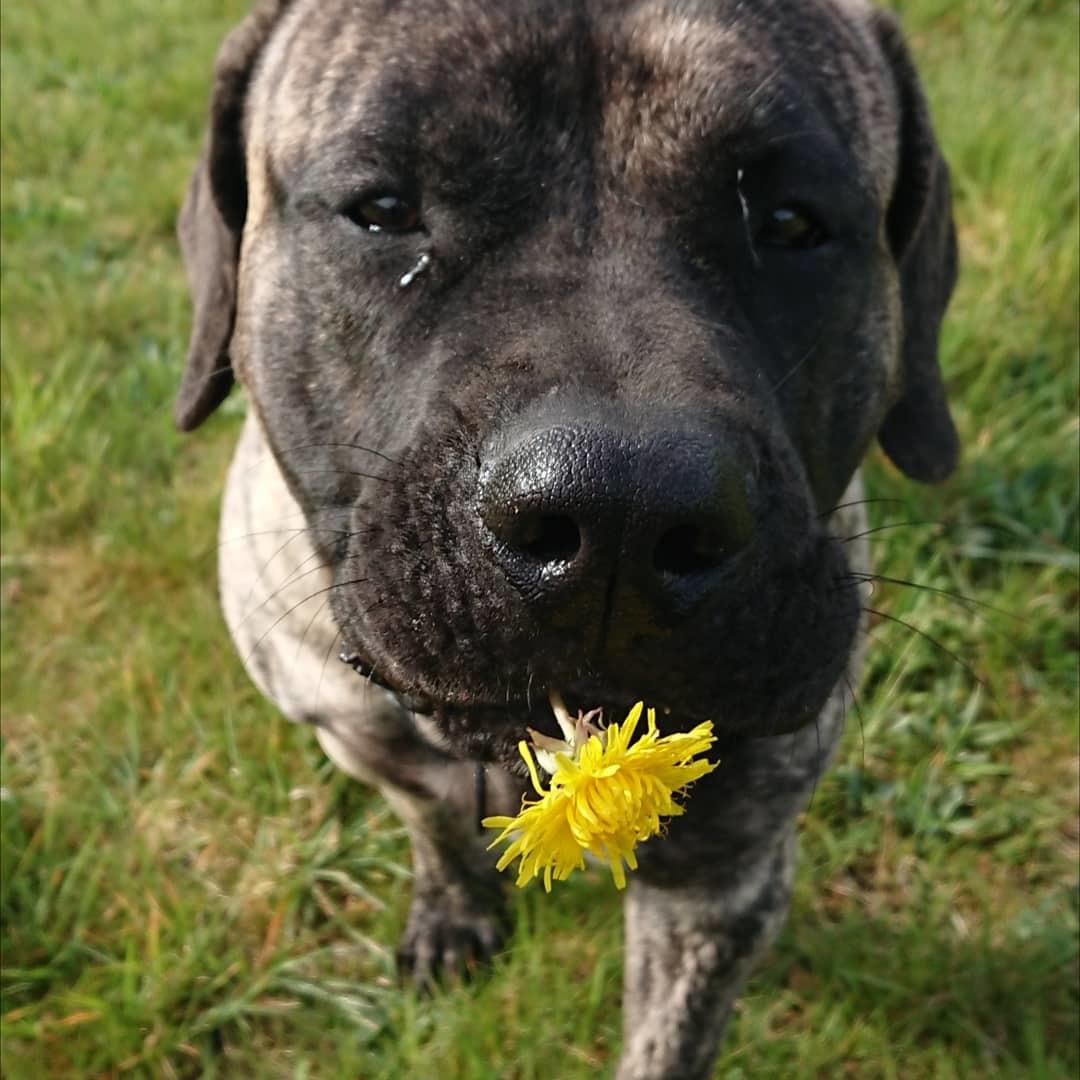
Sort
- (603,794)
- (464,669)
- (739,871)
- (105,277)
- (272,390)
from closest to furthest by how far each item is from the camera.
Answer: (603,794)
(464,669)
(272,390)
(739,871)
(105,277)

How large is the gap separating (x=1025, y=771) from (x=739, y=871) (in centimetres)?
128

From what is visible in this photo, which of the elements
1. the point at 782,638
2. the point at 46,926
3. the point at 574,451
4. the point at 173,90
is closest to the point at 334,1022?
the point at 46,926

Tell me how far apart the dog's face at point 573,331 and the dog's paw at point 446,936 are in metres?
1.14

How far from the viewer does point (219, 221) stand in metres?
2.30

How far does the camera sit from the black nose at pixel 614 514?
4.36ft

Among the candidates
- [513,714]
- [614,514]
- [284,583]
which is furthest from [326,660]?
[614,514]

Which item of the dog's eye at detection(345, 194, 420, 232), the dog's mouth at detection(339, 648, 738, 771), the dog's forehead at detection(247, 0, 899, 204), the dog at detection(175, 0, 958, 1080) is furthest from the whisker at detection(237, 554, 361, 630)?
the dog's forehead at detection(247, 0, 899, 204)

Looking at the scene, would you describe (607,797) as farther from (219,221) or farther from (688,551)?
(219,221)

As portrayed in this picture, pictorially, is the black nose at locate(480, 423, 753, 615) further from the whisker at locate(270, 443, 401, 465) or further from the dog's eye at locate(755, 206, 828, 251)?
the dog's eye at locate(755, 206, 828, 251)

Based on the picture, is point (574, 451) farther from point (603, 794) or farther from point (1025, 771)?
point (1025, 771)

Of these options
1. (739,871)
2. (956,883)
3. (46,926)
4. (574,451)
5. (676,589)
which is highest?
(574,451)

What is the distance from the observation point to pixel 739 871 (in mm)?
2170

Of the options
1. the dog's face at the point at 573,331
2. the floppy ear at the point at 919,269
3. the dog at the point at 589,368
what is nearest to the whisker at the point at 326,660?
the dog at the point at 589,368

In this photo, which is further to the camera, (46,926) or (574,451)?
(46,926)
